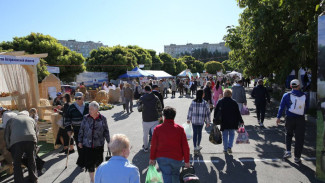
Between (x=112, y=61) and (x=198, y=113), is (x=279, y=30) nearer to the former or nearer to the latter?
(x=198, y=113)

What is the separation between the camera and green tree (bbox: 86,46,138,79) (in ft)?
112

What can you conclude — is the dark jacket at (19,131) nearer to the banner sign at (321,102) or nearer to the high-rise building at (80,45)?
the banner sign at (321,102)

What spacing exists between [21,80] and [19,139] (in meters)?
7.33

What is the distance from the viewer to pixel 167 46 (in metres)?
178

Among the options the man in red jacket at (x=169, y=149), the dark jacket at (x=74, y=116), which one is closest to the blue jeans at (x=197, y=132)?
the man in red jacket at (x=169, y=149)

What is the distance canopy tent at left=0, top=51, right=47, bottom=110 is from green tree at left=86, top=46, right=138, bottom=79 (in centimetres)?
2249

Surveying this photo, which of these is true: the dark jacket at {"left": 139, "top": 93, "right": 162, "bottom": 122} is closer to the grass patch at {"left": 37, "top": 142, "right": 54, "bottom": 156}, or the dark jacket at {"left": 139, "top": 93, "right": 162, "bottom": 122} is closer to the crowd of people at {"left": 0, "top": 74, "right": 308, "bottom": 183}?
the crowd of people at {"left": 0, "top": 74, "right": 308, "bottom": 183}

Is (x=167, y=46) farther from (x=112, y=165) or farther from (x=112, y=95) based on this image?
(x=112, y=165)

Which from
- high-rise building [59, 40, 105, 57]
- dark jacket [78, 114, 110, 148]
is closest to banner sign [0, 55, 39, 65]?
dark jacket [78, 114, 110, 148]

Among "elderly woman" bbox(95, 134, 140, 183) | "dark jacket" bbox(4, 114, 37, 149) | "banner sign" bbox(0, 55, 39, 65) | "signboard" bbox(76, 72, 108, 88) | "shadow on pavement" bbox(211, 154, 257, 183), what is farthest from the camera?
"signboard" bbox(76, 72, 108, 88)

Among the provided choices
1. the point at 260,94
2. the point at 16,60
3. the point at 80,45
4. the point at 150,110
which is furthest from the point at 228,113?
the point at 80,45

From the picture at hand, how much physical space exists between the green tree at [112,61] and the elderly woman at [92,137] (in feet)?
98.3

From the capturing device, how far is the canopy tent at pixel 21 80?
9.73 metres

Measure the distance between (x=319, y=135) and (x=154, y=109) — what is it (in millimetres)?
3724
